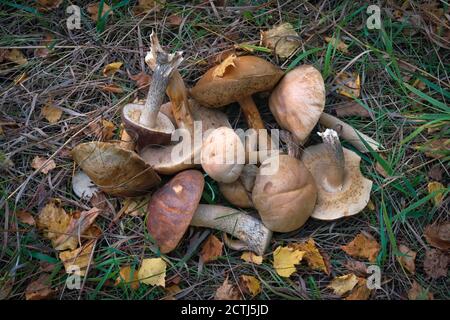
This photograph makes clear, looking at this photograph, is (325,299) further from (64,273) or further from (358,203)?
(64,273)

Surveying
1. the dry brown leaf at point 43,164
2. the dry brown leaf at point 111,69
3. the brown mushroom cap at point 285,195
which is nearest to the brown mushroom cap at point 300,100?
the brown mushroom cap at point 285,195

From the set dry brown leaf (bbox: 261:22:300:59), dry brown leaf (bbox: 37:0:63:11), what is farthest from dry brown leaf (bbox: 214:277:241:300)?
dry brown leaf (bbox: 37:0:63:11)

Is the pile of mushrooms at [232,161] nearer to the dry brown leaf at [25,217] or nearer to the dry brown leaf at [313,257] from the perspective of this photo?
the dry brown leaf at [313,257]

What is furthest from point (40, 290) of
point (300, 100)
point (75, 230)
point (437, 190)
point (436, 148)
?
point (436, 148)

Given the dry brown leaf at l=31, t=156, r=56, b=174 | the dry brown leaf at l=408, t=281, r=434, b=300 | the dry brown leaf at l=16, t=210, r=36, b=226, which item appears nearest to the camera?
the dry brown leaf at l=408, t=281, r=434, b=300

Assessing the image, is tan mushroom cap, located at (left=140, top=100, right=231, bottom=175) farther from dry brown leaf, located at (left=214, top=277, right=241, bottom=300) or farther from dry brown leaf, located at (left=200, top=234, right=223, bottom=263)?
dry brown leaf, located at (left=214, top=277, right=241, bottom=300)
